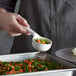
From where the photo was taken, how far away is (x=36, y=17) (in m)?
1.69

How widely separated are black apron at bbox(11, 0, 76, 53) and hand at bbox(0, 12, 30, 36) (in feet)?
1.01

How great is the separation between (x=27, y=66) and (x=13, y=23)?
23 centimetres

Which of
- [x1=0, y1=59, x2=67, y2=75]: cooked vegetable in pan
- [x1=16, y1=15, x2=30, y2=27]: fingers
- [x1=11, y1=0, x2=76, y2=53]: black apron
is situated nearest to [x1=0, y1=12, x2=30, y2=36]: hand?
[x1=16, y1=15, x2=30, y2=27]: fingers

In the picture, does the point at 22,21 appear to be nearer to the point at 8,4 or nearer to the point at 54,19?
the point at 54,19

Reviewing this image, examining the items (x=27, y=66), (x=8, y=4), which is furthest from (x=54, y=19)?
(x=27, y=66)

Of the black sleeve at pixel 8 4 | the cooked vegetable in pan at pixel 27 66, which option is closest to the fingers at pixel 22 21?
the cooked vegetable in pan at pixel 27 66

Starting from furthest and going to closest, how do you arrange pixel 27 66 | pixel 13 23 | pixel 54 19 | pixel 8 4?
1. pixel 8 4
2. pixel 54 19
3. pixel 13 23
4. pixel 27 66

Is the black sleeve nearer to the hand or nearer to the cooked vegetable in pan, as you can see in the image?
the hand

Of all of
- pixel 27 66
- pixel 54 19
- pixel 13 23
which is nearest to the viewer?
pixel 27 66

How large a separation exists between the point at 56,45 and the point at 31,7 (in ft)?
0.92

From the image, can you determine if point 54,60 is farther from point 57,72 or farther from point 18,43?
point 18,43

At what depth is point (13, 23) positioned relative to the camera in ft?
4.35

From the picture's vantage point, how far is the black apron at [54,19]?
1.65 metres

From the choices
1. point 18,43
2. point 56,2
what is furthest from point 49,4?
point 18,43
